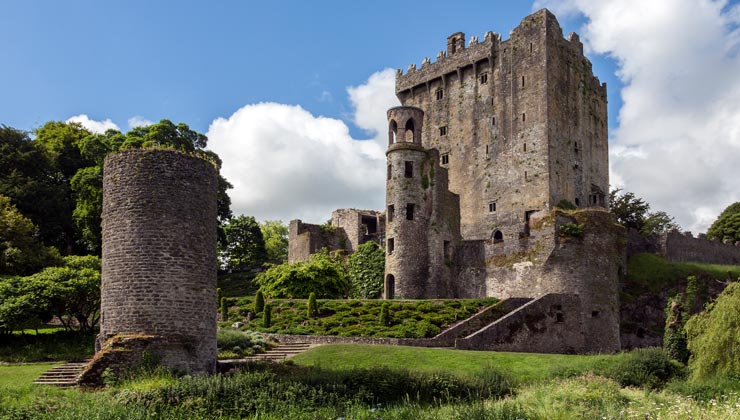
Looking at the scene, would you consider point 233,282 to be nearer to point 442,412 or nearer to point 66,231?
point 66,231

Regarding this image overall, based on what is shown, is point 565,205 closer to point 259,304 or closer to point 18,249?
point 259,304

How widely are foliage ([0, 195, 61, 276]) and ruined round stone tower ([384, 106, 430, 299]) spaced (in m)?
18.9

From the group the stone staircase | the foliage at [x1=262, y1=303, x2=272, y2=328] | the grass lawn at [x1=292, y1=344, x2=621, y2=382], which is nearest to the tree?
the foliage at [x1=262, y1=303, x2=272, y2=328]

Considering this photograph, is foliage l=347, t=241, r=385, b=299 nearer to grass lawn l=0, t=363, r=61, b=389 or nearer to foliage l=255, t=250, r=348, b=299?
foliage l=255, t=250, r=348, b=299

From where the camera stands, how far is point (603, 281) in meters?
40.8

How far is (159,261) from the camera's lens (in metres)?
21.7

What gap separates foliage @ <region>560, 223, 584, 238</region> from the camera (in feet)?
137

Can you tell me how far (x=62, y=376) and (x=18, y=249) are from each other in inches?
631

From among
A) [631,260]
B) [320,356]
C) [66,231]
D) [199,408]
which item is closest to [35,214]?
[66,231]

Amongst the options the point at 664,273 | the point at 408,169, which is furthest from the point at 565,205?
the point at 408,169

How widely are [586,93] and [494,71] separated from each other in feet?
24.3

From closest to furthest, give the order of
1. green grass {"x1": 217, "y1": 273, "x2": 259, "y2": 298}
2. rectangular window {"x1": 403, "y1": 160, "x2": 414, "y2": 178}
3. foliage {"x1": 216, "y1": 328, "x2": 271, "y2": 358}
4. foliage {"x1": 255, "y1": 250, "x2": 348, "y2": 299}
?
foliage {"x1": 216, "y1": 328, "x2": 271, "y2": 358}
foliage {"x1": 255, "y1": 250, "x2": 348, "y2": 299}
rectangular window {"x1": 403, "y1": 160, "x2": 414, "y2": 178}
green grass {"x1": 217, "y1": 273, "x2": 259, "y2": 298}

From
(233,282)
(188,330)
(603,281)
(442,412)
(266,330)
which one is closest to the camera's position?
(442,412)

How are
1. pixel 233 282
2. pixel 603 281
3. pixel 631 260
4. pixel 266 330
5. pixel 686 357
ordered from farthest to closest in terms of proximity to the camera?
pixel 233 282 < pixel 631 260 < pixel 603 281 < pixel 266 330 < pixel 686 357
